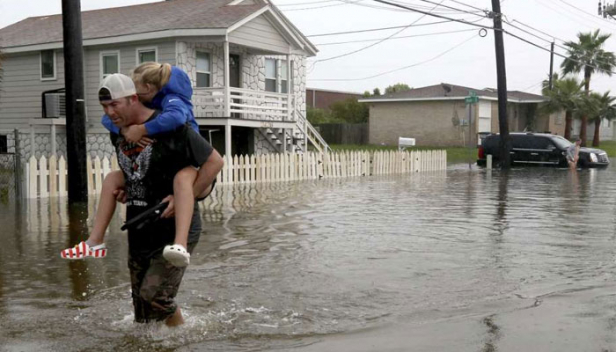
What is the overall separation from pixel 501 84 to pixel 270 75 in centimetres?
932

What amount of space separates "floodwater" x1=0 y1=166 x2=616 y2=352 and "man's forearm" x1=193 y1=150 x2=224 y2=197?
1007 millimetres

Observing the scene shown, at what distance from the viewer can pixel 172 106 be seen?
15.3 feet

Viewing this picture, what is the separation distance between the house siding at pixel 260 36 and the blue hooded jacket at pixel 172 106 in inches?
811

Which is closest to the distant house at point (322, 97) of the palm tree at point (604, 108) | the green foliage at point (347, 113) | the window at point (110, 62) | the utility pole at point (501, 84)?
the green foliage at point (347, 113)

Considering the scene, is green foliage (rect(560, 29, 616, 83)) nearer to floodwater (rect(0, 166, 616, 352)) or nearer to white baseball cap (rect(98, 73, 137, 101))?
floodwater (rect(0, 166, 616, 352))

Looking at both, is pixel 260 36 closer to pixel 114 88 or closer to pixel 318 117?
pixel 114 88

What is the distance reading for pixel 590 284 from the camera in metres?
7.01

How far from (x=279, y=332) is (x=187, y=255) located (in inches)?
47.0

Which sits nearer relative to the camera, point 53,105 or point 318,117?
point 53,105

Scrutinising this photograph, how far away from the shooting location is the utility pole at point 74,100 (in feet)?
41.5

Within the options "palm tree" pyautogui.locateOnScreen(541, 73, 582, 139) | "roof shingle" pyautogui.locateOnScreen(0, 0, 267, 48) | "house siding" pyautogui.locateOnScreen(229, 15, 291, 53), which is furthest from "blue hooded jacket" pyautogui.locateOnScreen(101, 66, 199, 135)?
"palm tree" pyautogui.locateOnScreen(541, 73, 582, 139)

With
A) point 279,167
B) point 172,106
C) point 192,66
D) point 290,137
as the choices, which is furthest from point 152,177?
point 290,137

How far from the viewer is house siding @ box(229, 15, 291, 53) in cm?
2570

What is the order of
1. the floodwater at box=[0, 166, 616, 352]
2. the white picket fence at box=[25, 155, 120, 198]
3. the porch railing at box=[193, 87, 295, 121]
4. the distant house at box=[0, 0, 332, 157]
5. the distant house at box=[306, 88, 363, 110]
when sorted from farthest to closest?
the distant house at box=[306, 88, 363, 110], the distant house at box=[0, 0, 332, 157], the porch railing at box=[193, 87, 295, 121], the white picket fence at box=[25, 155, 120, 198], the floodwater at box=[0, 166, 616, 352]
